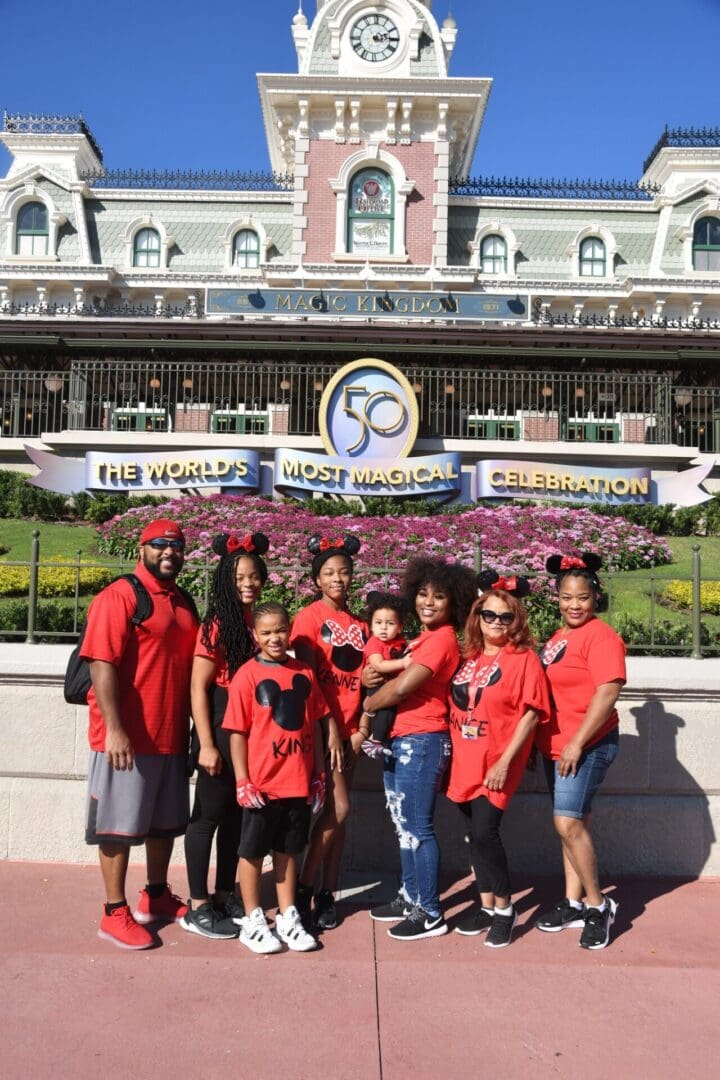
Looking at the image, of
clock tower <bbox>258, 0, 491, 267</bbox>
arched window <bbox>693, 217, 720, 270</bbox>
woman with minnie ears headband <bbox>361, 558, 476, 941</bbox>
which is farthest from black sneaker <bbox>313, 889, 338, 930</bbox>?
arched window <bbox>693, 217, 720, 270</bbox>

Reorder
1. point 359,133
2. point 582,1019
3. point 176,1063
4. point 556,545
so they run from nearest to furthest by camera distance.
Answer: point 176,1063, point 582,1019, point 556,545, point 359,133

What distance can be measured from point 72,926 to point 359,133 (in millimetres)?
28304

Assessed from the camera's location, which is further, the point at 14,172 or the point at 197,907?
the point at 14,172

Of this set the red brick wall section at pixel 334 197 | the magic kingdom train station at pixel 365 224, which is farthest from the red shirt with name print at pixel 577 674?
the red brick wall section at pixel 334 197

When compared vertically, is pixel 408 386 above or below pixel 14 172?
below

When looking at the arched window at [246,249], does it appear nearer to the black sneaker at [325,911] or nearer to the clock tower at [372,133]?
the clock tower at [372,133]

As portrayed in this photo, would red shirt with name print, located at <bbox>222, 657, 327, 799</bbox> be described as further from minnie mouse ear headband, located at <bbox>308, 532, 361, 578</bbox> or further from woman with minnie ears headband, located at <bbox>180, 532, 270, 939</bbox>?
minnie mouse ear headband, located at <bbox>308, 532, 361, 578</bbox>

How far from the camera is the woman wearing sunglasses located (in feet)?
13.4

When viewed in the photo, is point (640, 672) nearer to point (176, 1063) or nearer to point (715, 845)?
point (715, 845)

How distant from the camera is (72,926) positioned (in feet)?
14.1

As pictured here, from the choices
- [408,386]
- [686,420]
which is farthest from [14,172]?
[686,420]

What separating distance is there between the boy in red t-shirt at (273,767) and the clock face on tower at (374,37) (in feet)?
94.8

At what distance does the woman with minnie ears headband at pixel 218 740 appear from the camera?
412cm

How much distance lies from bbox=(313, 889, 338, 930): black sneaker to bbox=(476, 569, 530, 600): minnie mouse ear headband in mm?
1880
